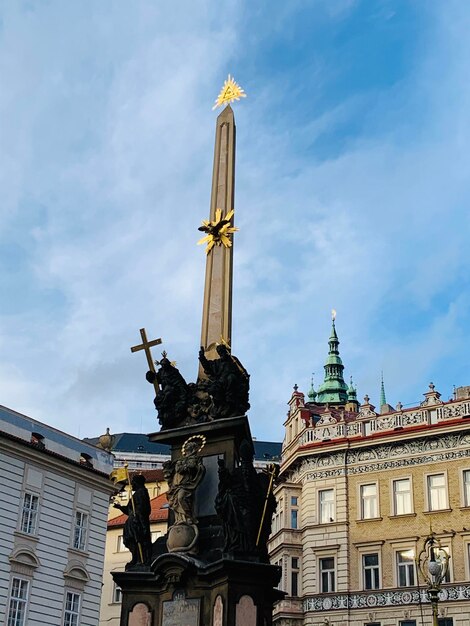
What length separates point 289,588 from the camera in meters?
35.7

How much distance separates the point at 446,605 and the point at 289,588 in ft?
21.9

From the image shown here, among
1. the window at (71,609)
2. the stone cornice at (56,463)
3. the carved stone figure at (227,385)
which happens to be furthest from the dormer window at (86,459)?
the carved stone figure at (227,385)

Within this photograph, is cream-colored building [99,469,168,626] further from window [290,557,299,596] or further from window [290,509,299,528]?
window [290,557,299,596]

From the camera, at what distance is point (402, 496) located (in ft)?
114

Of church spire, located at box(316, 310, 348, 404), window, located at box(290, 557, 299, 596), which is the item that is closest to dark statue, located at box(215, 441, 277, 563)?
window, located at box(290, 557, 299, 596)

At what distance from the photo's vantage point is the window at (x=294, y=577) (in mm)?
35844

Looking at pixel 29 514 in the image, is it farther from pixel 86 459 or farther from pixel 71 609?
pixel 86 459

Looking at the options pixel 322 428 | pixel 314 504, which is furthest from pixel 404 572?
pixel 322 428

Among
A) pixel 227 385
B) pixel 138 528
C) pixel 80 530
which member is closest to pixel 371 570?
pixel 80 530

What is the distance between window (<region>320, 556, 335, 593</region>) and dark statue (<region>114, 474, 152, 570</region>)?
2135cm

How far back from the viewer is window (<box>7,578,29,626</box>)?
86.7ft

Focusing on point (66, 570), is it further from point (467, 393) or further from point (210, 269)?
point (467, 393)

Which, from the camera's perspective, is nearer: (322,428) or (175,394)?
(175,394)

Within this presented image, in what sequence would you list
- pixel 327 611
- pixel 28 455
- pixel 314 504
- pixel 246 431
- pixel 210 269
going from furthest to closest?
pixel 314 504, pixel 327 611, pixel 28 455, pixel 210 269, pixel 246 431
